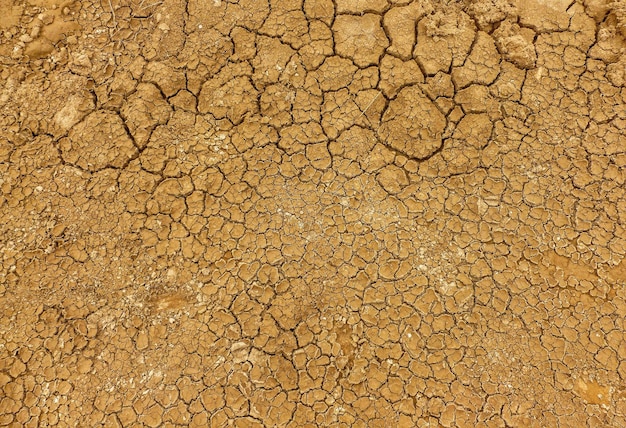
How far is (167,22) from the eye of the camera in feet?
8.50

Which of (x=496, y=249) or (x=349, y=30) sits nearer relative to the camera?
(x=496, y=249)

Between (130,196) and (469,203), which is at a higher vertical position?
(469,203)

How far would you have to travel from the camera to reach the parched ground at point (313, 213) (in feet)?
6.95

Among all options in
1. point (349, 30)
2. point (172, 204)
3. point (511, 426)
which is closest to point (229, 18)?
point (349, 30)

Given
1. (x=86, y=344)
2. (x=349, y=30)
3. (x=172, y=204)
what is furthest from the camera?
(x=349, y=30)

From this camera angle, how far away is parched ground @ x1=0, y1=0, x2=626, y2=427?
2.12 m

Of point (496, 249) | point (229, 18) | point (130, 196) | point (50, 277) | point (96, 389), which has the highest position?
point (229, 18)

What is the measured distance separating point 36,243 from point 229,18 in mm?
1612

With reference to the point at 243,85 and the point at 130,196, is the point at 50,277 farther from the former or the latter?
the point at 243,85

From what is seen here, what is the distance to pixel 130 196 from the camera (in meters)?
2.38

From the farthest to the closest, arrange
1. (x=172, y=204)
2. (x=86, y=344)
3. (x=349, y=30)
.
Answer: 1. (x=349, y=30)
2. (x=172, y=204)
3. (x=86, y=344)

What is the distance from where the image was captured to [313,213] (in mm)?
2307

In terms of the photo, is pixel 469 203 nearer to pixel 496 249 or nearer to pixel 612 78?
pixel 496 249

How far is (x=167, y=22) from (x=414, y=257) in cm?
191
